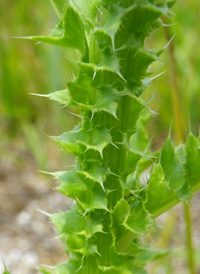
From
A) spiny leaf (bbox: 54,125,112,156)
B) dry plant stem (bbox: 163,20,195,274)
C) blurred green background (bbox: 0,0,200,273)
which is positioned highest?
spiny leaf (bbox: 54,125,112,156)

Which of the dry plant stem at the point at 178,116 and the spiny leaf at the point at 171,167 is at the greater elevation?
the spiny leaf at the point at 171,167

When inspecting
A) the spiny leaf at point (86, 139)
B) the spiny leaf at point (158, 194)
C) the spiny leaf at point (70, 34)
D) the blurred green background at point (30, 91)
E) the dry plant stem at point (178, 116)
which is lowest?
the blurred green background at point (30, 91)

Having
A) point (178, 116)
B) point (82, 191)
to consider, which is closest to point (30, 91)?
point (178, 116)

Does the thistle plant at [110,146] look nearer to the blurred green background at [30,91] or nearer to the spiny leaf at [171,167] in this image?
the spiny leaf at [171,167]

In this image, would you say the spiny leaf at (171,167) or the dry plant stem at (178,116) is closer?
the spiny leaf at (171,167)

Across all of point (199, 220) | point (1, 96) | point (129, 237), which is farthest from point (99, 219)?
point (1, 96)

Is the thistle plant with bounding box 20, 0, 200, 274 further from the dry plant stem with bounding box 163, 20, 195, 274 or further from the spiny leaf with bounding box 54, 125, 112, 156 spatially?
the dry plant stem with bounding box 163, 20, 195, 274

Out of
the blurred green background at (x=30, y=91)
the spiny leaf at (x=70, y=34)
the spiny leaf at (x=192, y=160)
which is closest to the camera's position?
the spiny leaf at (x=70, y=34)

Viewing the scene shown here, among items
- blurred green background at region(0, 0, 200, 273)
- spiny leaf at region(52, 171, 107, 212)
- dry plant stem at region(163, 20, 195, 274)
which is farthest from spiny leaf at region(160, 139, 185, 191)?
blurred green background at region(0, 0, 200, 273)

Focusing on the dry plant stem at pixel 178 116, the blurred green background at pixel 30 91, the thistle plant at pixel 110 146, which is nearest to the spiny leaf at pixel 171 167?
the thistle plant at pixel 110 146
